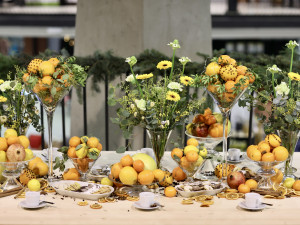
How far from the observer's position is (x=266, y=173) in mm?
1978

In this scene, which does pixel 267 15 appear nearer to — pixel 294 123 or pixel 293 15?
pixel 293 15

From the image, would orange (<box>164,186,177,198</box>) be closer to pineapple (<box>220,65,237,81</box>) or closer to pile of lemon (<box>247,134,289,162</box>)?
pile of lemon (<box>247,134,289,162</box>)

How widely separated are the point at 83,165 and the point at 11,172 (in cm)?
28

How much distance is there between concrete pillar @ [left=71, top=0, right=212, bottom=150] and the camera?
3889mm

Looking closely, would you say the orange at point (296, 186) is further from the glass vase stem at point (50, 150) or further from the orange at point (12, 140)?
the orange at point (12, 140)

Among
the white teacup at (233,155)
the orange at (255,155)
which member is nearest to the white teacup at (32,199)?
the orange at (255,155)

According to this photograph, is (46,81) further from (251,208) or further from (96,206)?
(251,208)

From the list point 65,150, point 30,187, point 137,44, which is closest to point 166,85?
point 65,150

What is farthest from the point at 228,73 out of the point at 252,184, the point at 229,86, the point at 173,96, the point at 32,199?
the point at 32,199

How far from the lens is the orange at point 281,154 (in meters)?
1.95

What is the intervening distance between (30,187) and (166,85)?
0.68 meters

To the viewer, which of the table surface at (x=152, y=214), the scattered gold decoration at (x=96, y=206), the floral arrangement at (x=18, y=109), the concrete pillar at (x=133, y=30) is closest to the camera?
the table surface at (x=152, y=214)

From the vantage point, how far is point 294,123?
80.3 inches

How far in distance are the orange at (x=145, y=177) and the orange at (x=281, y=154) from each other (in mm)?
485
